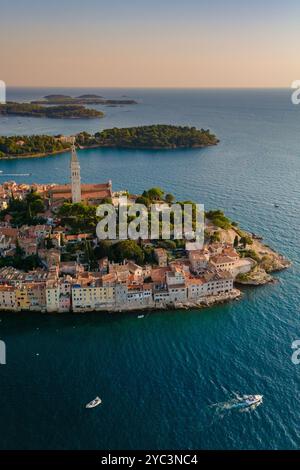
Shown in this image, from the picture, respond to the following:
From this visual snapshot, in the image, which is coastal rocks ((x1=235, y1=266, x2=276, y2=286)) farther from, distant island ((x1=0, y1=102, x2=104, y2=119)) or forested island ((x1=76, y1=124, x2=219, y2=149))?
distant island ((x1=0, y1=102, x2=104, y2=119))

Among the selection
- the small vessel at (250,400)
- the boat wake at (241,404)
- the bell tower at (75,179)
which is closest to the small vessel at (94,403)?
the boat wake at (241,404)

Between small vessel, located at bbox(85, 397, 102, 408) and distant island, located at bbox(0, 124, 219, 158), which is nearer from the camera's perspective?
small vessel, located at bbox(85, 397, 102, 408)

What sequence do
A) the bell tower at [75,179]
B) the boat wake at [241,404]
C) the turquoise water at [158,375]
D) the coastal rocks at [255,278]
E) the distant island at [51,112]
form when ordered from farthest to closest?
the distant island at [51,112] → the bell tower at [75,179] → the coastal rocks at [255,278] → the boat wake at [241,404] → the turquoise water at [158,375]

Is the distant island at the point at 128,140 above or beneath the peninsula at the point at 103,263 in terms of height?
above

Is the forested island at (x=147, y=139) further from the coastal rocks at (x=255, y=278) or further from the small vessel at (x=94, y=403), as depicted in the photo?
the small vessel at (x=94, y=403)

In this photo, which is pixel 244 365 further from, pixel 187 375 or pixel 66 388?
pixel 66 388

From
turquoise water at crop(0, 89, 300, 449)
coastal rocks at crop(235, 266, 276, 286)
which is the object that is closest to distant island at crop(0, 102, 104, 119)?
turquoise water at crop(0, 89, 300, 449)

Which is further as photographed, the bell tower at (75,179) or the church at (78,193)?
the church at (78,193)

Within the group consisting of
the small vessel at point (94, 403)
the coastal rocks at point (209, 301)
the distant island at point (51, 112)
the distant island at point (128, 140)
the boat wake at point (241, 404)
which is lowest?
the small vessel at point (94, 403)

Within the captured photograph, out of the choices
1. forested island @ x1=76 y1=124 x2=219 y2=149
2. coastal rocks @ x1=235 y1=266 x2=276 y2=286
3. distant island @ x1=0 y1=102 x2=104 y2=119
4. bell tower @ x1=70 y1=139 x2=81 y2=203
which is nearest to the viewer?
coastal rocks @ x1=235 y1=266 x2=276 y2=286

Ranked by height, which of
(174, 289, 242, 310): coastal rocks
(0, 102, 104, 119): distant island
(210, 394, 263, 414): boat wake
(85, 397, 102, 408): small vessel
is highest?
(0, 102, 104, 119): distant island
